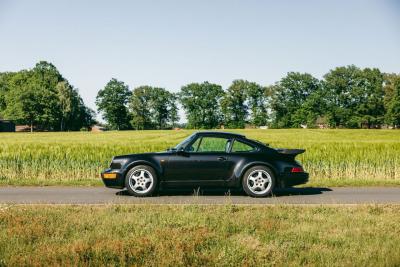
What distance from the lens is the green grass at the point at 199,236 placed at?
201 inches

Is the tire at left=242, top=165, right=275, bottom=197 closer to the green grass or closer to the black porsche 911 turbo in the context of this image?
the black porsche 911 turbo

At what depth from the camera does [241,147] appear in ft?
33.1

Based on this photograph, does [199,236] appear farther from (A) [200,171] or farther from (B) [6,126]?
(B) [6,126]

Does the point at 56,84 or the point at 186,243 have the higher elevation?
the point at 56,84

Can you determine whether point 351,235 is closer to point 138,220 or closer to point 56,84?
point 138,220

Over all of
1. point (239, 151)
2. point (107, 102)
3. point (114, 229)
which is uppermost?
point (107, 102)

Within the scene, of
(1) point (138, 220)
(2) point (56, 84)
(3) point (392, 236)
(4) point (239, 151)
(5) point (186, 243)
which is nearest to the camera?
(5) point (186, 243)

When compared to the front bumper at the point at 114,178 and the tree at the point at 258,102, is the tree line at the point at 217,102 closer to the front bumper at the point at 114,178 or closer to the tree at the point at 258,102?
the tree at the point at 258,102

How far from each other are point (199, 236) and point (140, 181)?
422 centimetres

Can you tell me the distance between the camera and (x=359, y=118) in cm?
10319

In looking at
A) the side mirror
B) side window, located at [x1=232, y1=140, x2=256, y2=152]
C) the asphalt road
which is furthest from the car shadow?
side window, located at [x1=232, y1=140, x2=256, y2=152]

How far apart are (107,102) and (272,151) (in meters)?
112

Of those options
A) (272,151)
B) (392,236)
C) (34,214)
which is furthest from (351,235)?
(34,214)

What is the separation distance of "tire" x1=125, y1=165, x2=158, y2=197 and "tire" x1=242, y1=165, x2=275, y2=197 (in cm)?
196
